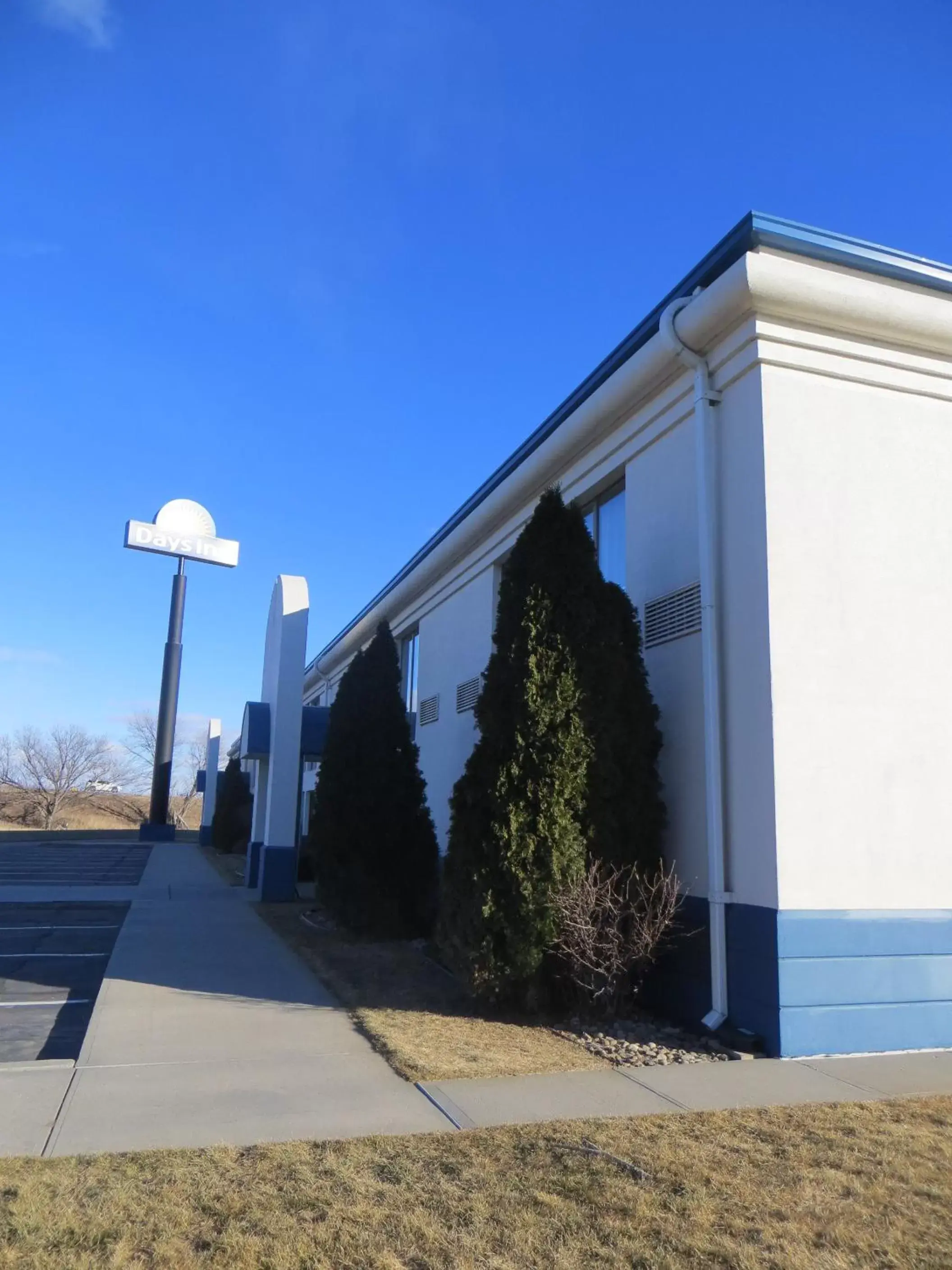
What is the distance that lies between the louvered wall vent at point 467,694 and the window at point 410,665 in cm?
280

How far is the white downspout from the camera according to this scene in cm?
716

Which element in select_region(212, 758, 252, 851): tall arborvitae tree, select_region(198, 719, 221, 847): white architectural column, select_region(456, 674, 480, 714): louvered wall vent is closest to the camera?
select_region(456, 674, 480, 714): louvered wall vent

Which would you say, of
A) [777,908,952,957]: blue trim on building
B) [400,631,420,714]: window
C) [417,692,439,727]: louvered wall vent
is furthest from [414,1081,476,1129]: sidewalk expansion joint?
[400,631,420,714]: window

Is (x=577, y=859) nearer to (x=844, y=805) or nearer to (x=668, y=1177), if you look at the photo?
(x=844, y=805)

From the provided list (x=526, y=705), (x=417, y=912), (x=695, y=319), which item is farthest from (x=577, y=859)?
(x=417, y=912)

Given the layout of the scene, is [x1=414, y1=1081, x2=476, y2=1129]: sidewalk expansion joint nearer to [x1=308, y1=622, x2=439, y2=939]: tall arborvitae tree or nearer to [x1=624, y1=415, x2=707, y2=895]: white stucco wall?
[x1=624, y1=415, x2=707, y2=895]: white stucco wall

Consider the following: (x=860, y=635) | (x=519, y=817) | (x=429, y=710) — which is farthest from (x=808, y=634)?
(x=429, y=710)

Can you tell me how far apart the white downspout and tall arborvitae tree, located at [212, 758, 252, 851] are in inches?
868

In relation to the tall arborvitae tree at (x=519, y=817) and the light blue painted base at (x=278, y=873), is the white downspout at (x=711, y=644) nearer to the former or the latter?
the tall arborvitae tree at (x=519, y=817)

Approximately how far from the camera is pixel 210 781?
124 feet

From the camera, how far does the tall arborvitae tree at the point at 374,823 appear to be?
12203 mm

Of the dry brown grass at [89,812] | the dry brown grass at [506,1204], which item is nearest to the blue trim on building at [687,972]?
the dry brown grass at [506,1204]

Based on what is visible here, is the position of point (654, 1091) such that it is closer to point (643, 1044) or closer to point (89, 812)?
point (643, 1044)

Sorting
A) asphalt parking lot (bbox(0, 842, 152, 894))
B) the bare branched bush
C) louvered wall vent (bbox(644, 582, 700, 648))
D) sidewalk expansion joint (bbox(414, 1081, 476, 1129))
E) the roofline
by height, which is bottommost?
sidewalk expansion joint (bbox(414, 1081, 476, 1129))
